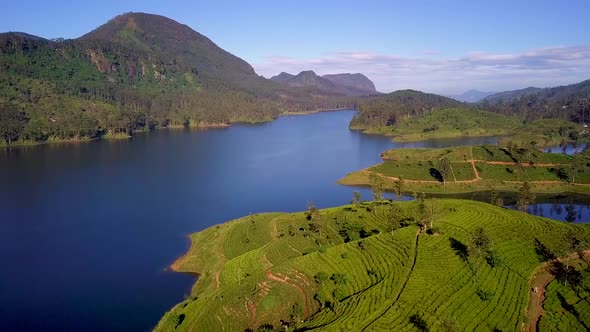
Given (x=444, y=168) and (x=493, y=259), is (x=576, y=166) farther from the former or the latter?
(x=493, y=259)

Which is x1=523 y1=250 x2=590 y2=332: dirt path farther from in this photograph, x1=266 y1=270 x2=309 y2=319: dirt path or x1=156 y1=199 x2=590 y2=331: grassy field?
x1=266 y1=270 x2=309 y2=319: dirt path

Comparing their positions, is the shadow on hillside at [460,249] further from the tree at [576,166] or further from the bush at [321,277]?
the tree at [576,166]

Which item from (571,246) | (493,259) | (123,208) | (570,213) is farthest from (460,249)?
(123,208)

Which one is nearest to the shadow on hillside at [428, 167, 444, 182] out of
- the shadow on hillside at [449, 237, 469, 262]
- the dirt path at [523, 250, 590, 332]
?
the shadow on hillside at [449, 237, 469, 262]

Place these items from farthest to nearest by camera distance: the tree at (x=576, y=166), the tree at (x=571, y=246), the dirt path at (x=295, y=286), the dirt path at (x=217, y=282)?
the tree at (x=576, y=166) → the dirt path at (x=217, y=282) → the tree at (x=571, y=246) → the dirt path at (x=295, y=286)

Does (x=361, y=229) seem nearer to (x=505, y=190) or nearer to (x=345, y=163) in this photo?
(x=505, y=190)

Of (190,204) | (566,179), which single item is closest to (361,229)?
(190,204)

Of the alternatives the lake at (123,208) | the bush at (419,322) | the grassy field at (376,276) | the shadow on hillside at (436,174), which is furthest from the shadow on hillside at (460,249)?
the shadow on hillside at (436,174)
